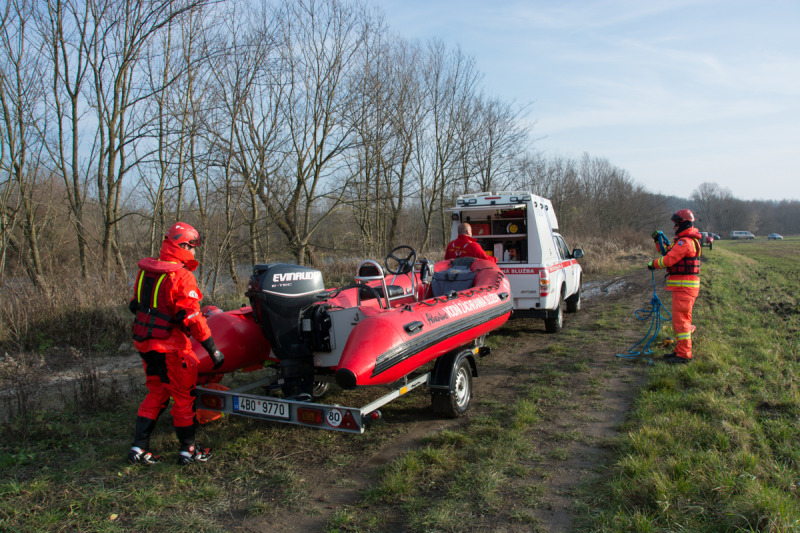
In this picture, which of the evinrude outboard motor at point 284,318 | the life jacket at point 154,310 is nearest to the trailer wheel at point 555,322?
the evinrude outboard motor at point 284,318

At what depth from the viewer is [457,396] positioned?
199 inches

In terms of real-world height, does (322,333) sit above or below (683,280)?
below

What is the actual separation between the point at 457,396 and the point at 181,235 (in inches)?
119

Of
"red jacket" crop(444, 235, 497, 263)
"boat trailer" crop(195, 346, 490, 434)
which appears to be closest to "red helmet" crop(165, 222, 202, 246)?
"boat trailer" crop(195, 346, 490, 434)

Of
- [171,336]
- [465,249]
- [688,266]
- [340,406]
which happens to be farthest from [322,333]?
[688,266]

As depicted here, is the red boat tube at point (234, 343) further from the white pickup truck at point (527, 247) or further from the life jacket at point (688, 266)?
the life jacket at point (688, 266)

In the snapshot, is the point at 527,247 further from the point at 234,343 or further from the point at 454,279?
the point at 234,343

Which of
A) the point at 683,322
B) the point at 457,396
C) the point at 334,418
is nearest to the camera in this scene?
the point at 334,418

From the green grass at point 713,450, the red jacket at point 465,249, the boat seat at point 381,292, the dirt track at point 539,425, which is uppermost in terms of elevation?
the red jacket at point 465,249

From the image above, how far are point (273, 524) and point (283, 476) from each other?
0.62 meters

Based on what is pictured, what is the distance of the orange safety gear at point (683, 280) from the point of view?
662cm

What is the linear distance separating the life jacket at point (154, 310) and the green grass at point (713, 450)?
3.34 m

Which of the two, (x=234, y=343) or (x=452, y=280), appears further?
(x=452, y=280)

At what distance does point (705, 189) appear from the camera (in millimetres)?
100875
